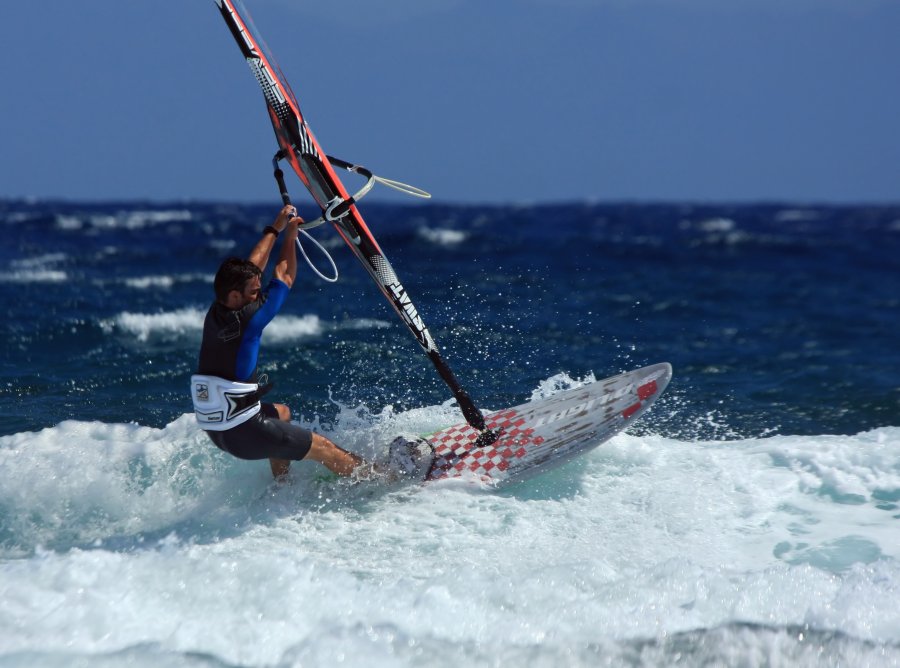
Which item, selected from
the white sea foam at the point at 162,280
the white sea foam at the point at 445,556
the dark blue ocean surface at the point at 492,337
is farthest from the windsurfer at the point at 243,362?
the white sea foam at the point at 162,280

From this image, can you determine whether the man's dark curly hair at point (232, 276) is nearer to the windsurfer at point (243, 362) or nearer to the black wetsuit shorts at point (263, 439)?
the windsurfer at point (243, 362)

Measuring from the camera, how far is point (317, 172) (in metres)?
5.77

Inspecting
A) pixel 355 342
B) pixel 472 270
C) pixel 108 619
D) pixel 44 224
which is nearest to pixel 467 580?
pixel 108 619

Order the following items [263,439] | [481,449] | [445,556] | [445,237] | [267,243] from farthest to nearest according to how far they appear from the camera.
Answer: [445,237]
[481,449]
[267,243]
[263,439]
[445,556]

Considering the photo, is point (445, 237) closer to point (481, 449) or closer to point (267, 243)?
point (481, 449)

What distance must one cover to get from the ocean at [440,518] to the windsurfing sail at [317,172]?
3.41ft

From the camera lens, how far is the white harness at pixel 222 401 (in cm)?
516

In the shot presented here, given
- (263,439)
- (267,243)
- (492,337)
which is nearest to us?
(263,439)

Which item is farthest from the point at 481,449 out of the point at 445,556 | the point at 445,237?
the point at 445,237

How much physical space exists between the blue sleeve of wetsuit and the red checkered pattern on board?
155 centimetres

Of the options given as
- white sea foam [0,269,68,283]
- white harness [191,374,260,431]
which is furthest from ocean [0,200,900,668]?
white sea foam [0,269,68,283]

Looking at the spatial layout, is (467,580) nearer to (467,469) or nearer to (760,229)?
(467,469)

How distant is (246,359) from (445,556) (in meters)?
1.57

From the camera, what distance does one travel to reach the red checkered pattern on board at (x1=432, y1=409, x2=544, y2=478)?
240 inches
